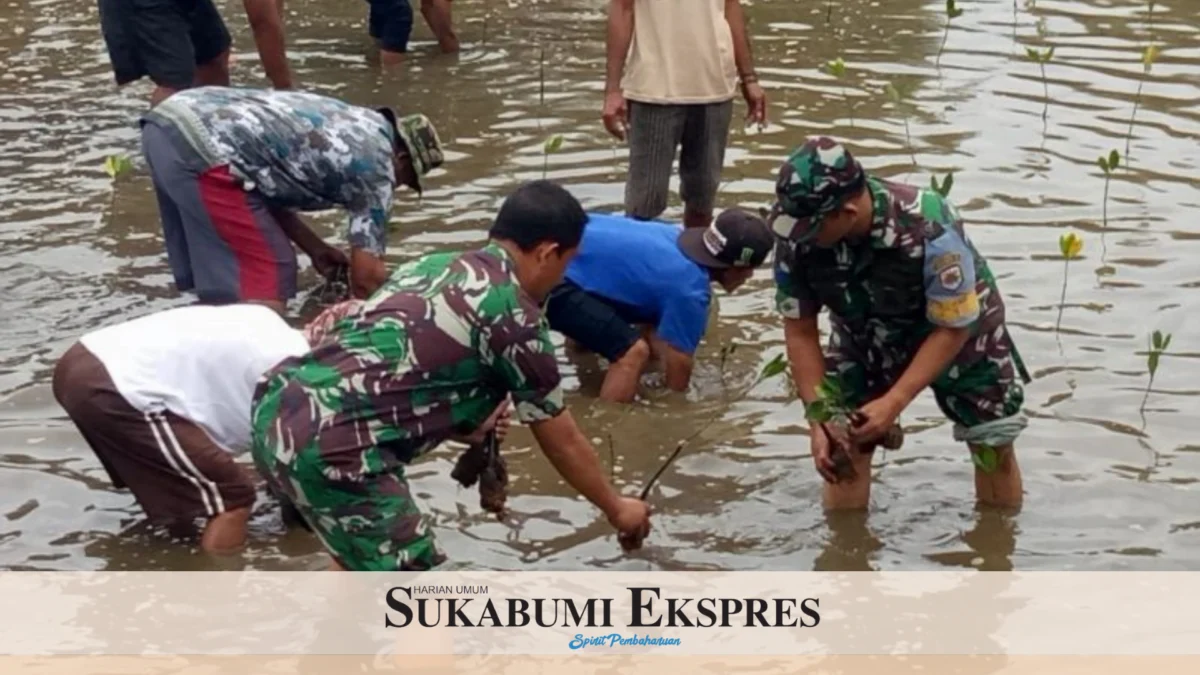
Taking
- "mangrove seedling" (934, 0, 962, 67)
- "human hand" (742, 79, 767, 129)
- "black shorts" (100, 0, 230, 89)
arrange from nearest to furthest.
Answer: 1. "human hand" (742, 79, 767, 129)
2. "black shorts" (100, 0, 230, 89)
3. "mangrove seedling" (934, 0, 962, 67)

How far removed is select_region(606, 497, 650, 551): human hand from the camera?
4594 millimetres

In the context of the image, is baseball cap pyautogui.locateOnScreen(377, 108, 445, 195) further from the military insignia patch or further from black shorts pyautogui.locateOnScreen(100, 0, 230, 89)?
the military insignia patch

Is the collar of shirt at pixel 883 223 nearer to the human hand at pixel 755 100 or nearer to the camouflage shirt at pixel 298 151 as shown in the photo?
the camouflage shirt at pixel 298 151

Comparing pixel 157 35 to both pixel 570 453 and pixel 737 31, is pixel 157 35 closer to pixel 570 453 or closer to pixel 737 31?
pixel 737 31

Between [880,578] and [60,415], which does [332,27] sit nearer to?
[60,415]

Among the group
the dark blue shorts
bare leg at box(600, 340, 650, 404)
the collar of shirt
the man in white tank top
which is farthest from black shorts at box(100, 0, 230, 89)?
the collar of shirt

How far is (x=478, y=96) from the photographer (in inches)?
404

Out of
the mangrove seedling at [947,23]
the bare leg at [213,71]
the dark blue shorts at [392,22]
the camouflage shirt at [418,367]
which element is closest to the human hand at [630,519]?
the camouflage shirt at [418,367]

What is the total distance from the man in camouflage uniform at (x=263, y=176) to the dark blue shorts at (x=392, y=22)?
14.2 feet

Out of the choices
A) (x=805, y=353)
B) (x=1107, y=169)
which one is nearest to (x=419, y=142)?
(x=805, y=353)

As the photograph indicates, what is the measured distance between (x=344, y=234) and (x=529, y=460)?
2.46 m

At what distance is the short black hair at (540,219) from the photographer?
4.34 metres

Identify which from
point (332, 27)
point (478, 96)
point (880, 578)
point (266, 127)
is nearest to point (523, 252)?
point (880, 578)

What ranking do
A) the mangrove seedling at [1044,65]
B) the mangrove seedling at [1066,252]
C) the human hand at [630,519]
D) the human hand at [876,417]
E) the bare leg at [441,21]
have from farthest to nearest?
the bare leg at [441,21] → the mangrove seedling at [1044,65] → the mangrove seedling at [1066,252] → the human hand at [876,417] → the human hand at [630,519]
